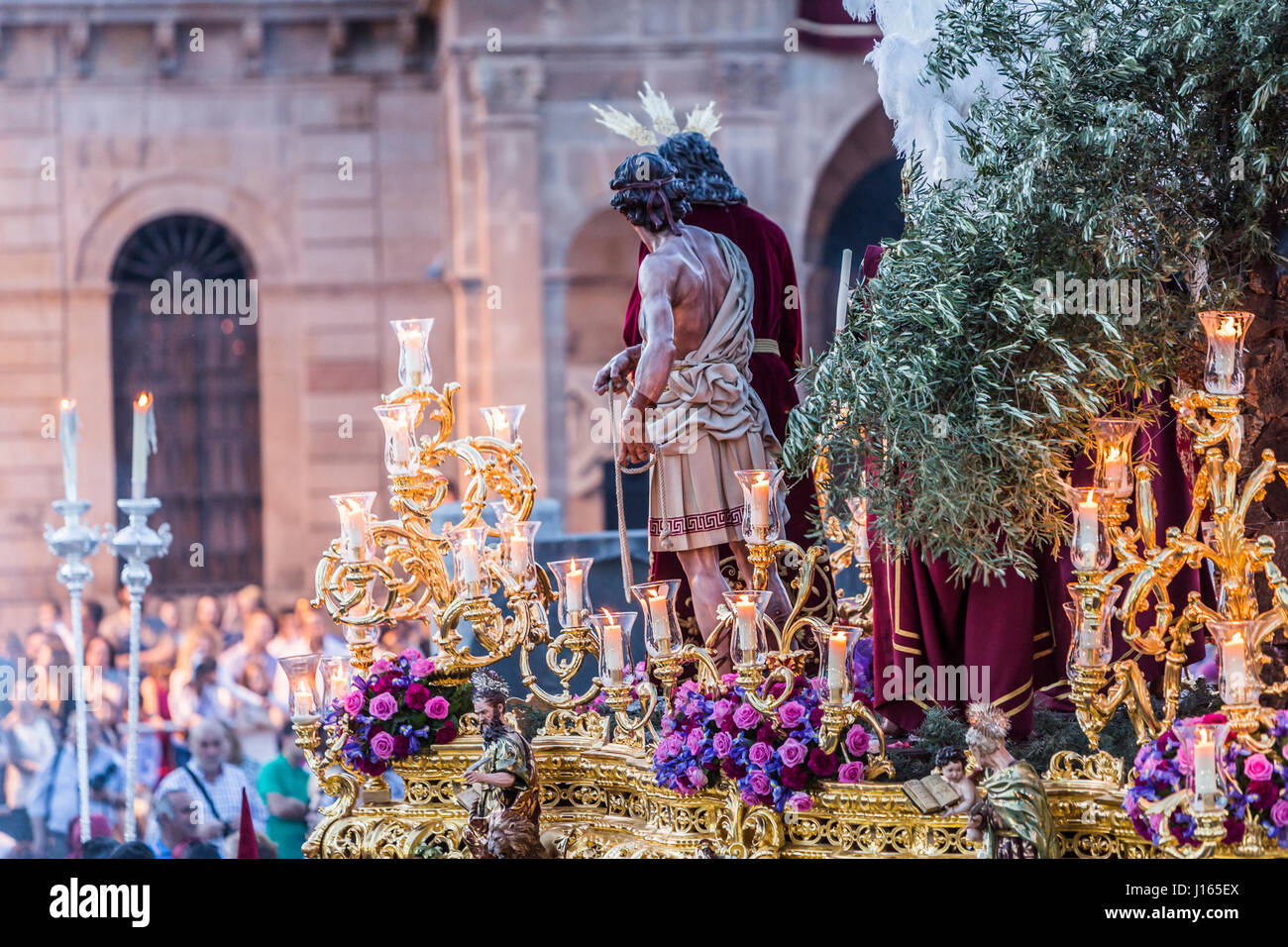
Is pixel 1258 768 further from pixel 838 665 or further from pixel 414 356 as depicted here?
pixel 414 356

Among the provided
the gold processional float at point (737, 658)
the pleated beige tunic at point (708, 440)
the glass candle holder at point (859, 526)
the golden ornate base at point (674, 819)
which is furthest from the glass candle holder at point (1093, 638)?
the pleated beige tunic at point (708, 440)

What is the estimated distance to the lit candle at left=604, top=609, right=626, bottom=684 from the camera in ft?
20.1

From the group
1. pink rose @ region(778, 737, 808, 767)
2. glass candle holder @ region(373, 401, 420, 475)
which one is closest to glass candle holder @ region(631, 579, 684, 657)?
pink rose @ region(778, 737, 808, 767)

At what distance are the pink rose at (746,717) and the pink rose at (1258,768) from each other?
1.52 meters

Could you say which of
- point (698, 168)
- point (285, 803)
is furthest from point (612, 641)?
point (285, 803)

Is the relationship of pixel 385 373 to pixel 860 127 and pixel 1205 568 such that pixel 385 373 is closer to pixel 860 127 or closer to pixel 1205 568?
pixel 860 127

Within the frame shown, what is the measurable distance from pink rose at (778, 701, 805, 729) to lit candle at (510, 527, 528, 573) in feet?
4.52

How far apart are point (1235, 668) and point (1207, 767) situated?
309 mm

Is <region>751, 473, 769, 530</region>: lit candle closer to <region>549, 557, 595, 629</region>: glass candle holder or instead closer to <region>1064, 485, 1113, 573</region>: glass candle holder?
<region>549, 557, 595, 629</region>: glass candle holder

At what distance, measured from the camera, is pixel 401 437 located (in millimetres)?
6629

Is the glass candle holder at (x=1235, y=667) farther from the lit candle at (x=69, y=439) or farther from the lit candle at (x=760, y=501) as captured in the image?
the lit candle at (x=69, y=439)

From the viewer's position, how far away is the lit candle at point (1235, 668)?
5020 millimetres
